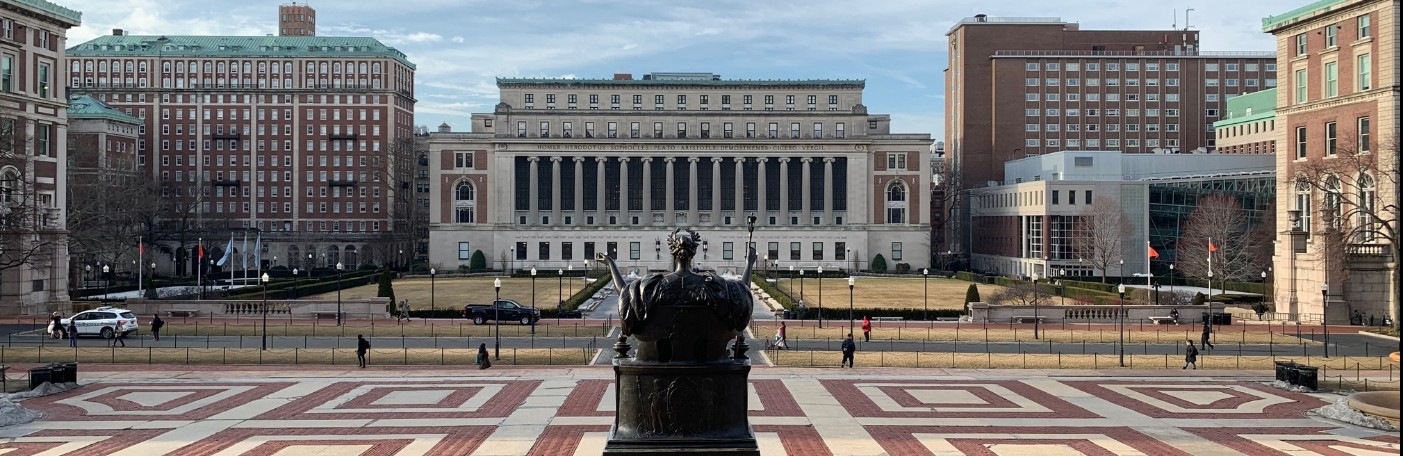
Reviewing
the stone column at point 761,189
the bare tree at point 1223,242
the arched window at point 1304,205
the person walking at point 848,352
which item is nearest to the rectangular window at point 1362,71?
the arched window at point 1304,205

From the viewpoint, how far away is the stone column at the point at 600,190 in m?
126

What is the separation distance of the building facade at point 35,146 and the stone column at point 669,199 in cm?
6967

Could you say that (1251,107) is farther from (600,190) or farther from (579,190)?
(579,190)

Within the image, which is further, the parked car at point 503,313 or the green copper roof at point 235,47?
the green copper roof at point 235,47

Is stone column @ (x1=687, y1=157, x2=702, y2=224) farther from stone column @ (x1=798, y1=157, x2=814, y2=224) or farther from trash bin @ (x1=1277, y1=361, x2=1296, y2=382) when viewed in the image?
trash bin @ (x1=1277, y1=361, x2=1296, y2=382)

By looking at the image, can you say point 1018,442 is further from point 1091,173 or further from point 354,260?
point 354,260

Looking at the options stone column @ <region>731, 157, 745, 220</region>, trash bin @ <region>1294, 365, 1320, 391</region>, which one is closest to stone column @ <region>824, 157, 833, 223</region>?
stone column @ <region>731, 157, 745, 220</region>

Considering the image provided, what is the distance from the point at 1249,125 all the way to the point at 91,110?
135 metres

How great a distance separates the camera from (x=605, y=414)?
28281 millimetres

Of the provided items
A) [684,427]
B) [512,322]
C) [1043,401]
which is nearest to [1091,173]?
[512,322]

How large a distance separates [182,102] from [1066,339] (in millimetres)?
121894

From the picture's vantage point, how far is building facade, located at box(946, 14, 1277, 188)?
138 metres

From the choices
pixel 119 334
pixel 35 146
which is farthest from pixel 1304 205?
pixel 35 146

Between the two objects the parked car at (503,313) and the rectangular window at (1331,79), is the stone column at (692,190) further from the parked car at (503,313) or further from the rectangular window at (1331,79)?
the rectangular window at (1331,79)
